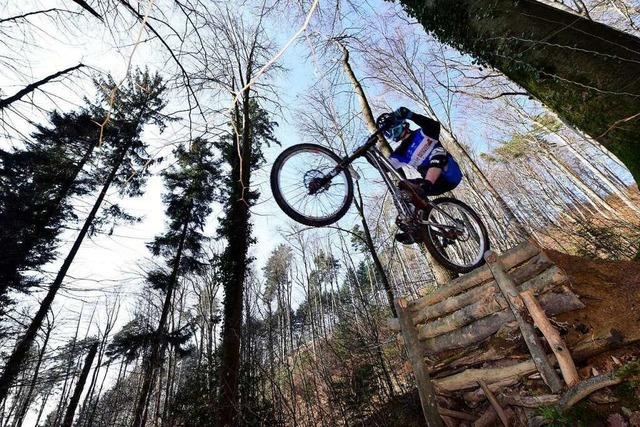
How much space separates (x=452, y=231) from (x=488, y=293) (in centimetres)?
93

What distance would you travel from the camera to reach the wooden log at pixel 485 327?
2920 millimetres

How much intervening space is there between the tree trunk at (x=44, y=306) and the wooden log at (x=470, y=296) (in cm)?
589

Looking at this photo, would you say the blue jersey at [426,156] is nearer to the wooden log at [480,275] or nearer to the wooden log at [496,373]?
the wooden log at [480,275]

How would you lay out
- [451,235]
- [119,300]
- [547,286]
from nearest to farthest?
[547,286]
[451,235]
[119,300]

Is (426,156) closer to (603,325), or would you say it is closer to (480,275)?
(480,275)

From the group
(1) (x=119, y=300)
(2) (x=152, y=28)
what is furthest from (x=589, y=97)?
(1) (x=119, y=300)

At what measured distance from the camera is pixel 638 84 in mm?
2658

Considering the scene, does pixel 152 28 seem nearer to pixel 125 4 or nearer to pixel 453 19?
pixel 125 4

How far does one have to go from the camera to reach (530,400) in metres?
2.76

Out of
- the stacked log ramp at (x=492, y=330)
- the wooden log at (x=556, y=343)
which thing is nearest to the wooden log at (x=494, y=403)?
the stacked log ramp at (x=492, y=330)

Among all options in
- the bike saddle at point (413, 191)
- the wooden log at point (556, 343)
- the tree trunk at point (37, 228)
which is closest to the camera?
the wooden log at point (556, 343)

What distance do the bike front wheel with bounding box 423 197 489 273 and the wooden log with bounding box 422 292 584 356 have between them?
746 mm

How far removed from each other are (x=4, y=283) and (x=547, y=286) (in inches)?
578

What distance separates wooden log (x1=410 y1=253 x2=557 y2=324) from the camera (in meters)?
3.15
